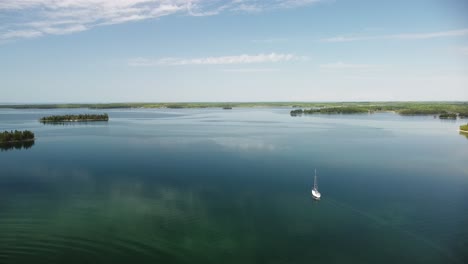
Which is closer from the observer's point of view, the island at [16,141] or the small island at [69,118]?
Answer: the island at [16,141]

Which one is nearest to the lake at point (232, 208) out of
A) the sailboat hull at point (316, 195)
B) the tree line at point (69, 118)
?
the sailboat hull at point (316, 195)

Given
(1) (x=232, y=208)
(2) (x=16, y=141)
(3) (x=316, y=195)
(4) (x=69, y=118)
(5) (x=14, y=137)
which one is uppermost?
(4) (x=69, y=118)

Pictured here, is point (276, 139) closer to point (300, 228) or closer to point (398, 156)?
point (398, 156)

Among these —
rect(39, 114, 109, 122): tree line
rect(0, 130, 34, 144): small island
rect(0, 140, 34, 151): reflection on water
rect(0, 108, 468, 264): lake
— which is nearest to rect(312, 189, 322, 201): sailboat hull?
rect(0, 108, 468, 264): lake

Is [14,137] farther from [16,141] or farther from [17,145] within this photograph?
[17,145]

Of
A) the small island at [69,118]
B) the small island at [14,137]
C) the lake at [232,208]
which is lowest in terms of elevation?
the lake at [232,208]

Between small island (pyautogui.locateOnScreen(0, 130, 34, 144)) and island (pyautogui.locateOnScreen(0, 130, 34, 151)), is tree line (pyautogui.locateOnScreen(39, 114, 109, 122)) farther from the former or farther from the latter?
island (pyautogui.locateOnScreen(0, 130, 34, 151))

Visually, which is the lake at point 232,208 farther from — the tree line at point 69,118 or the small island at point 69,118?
the tree line at point 69,118

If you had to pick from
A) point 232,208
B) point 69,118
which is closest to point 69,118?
point 69,118
